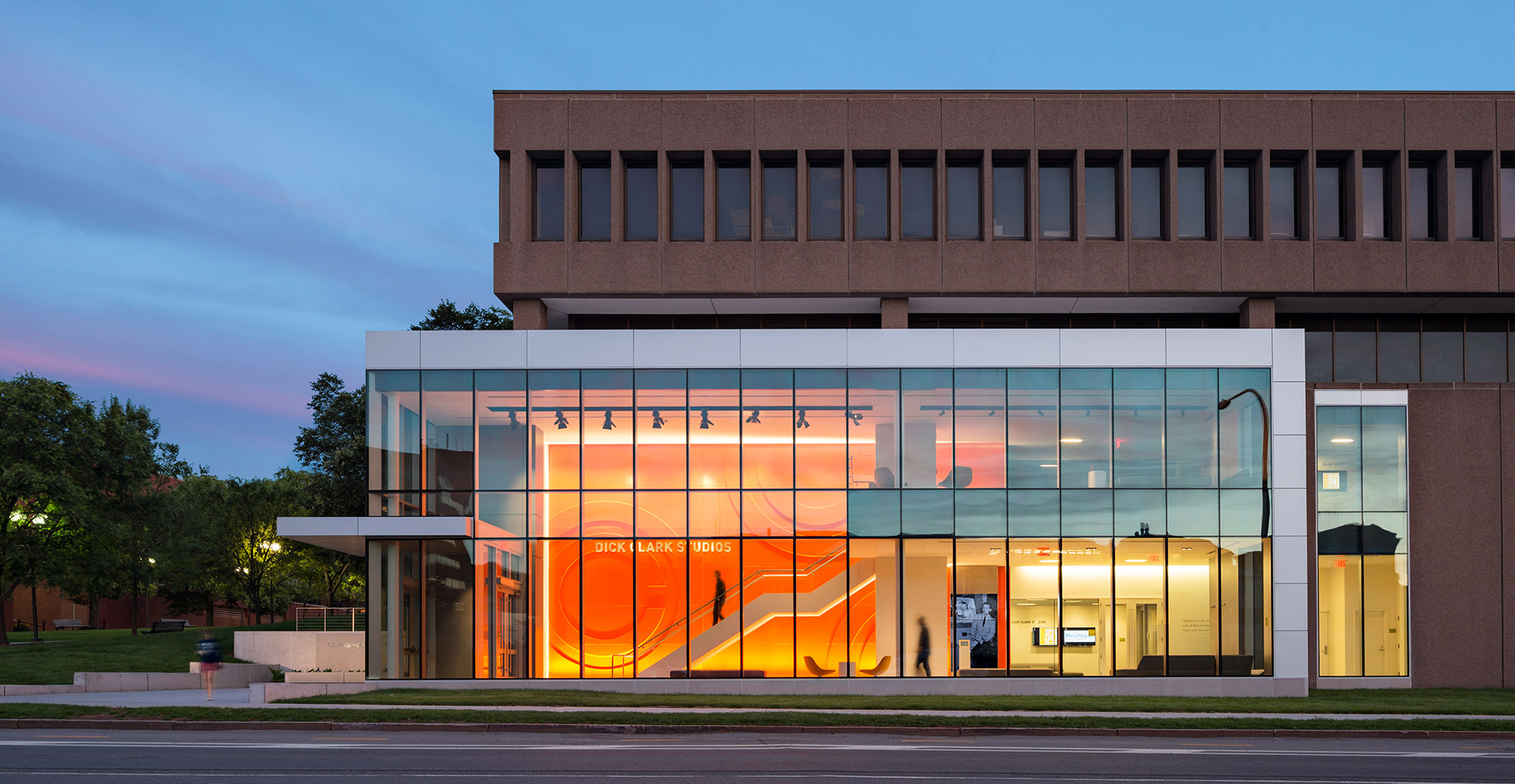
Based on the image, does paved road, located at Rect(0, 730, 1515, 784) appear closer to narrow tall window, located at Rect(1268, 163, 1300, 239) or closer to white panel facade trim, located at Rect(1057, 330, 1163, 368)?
white panel facade trim, located at Rect(1057, 330, 1163, 368)

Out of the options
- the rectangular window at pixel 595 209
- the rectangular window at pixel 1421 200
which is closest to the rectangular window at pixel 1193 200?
the rectangular window at pixel 1421 200

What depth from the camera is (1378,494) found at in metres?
29.2

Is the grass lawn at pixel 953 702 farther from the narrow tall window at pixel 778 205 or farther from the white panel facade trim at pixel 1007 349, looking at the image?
the narrow tall window at pixel 778 205

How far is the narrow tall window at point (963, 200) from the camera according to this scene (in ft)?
96.8

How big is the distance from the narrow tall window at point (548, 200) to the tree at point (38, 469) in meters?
29.1

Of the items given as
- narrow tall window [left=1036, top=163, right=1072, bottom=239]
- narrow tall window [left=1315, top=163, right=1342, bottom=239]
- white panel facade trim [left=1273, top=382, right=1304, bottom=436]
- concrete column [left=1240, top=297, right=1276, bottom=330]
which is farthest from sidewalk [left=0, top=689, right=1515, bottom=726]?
narrow tall window [left=1315, top=163, right=1342, bottom=239]

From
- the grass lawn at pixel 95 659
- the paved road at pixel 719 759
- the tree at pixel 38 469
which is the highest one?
the tree at pixel 38 469

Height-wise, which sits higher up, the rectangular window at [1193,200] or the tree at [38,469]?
the rectangular window at [1193,200]

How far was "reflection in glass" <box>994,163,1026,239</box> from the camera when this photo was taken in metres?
29.5

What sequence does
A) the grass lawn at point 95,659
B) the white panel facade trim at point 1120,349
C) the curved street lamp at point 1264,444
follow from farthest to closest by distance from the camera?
the grass lawn at point 95,659, the white panel facade trim at point 1120,349, the curved street lamp at point 1264,444

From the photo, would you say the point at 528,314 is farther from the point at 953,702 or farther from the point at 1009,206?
the point at 953,702

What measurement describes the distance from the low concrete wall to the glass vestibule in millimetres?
5966

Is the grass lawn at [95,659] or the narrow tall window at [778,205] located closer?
the grass lawn at [95,659]

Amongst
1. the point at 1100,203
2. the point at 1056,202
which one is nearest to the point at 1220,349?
the point at 1100,203
